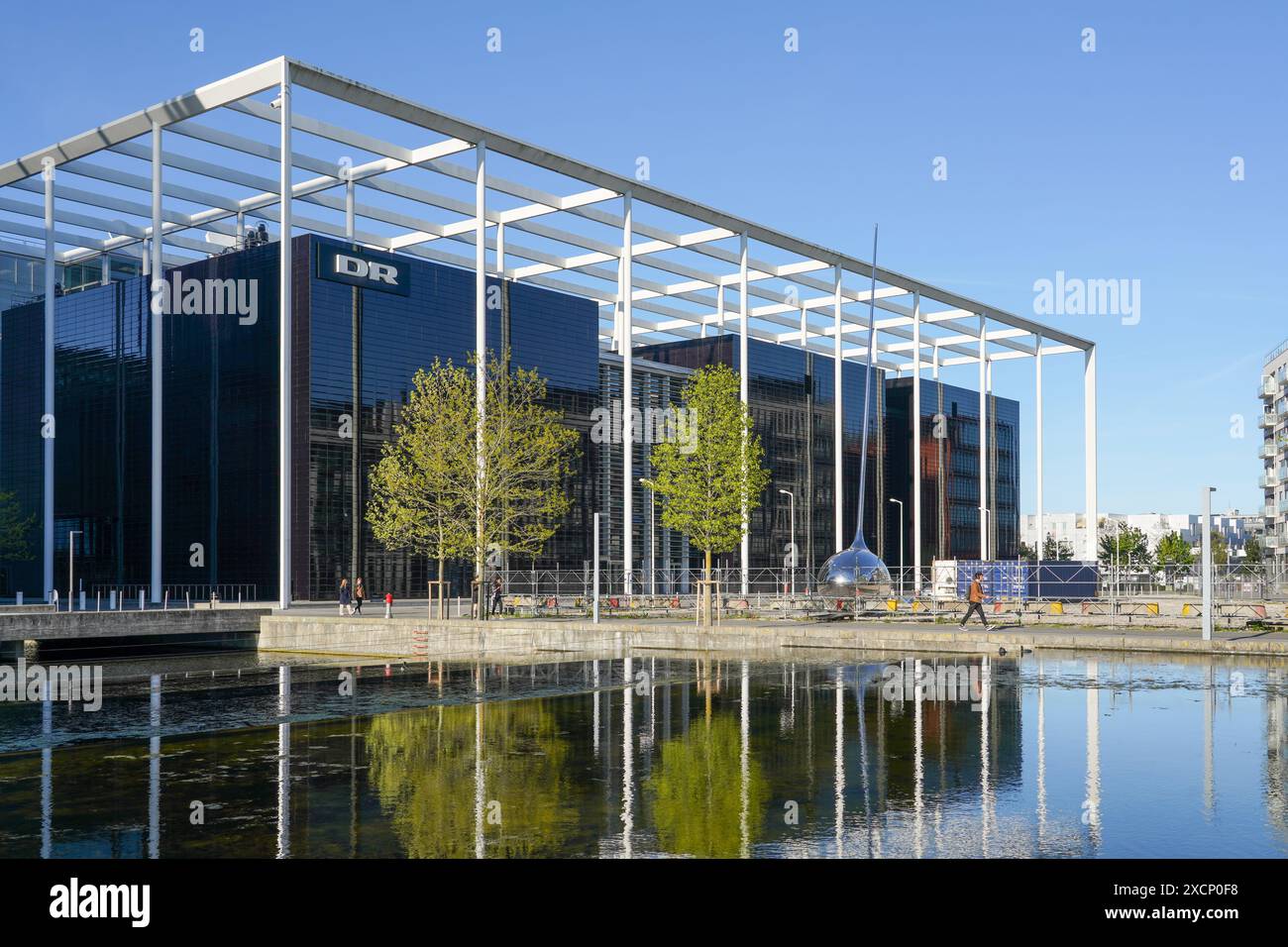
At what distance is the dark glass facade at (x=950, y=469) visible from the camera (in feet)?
308

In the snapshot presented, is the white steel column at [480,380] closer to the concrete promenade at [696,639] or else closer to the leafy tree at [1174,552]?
the concrete promenade at [696,639]

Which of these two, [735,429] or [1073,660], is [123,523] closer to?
[735,429]

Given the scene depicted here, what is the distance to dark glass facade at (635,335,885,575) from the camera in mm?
75688

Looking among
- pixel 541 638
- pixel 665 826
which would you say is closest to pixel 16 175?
pixel 541 638

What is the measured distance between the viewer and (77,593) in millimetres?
56844

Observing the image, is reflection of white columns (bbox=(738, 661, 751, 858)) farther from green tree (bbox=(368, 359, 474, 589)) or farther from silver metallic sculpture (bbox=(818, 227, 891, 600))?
green tree (bbox=(368, 359, 474, 589))

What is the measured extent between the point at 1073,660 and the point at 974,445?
78.8 m

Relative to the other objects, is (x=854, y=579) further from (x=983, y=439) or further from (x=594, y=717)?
(x=983, y=439)

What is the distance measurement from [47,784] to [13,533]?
52.1 metres

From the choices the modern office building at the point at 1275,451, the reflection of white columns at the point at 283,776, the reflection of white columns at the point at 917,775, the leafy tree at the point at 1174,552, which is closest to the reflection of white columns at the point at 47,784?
the reflection of white columns at the point at 283,776

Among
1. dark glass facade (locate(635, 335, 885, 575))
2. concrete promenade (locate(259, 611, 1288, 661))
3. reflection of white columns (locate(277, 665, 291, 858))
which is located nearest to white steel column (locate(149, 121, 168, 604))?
concrete promenade (locate(259, 611, 1288, 661))

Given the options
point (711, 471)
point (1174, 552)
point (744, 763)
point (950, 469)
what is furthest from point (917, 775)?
point (1174, 552)

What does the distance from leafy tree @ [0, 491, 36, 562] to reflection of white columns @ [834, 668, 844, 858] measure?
50.3 metres
